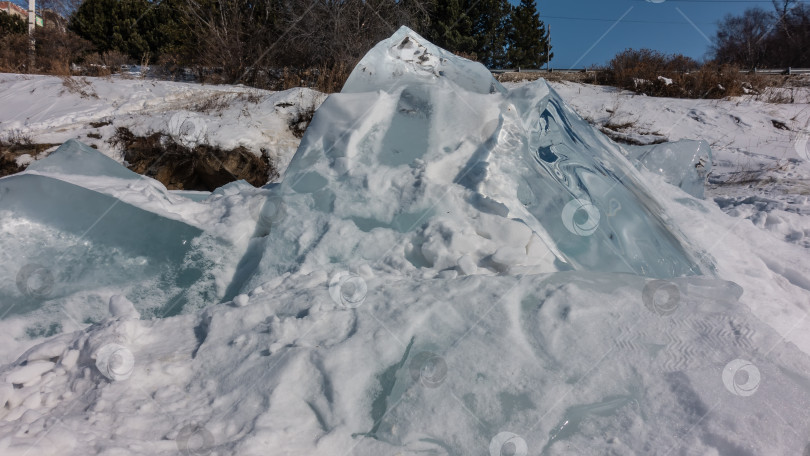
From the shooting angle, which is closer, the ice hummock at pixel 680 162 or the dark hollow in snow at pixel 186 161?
the ice hummock at pixel 680 162

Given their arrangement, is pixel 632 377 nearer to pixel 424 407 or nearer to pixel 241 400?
pixel 424 407

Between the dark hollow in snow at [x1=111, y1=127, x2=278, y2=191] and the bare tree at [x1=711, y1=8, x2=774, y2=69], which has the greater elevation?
the bare tree at [x1=711, y1=8, x2=774, y2=69]

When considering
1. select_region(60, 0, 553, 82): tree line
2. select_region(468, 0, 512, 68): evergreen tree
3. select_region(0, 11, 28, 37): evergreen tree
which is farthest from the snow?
select_region(0, 11, 28, 37): evergreen tree

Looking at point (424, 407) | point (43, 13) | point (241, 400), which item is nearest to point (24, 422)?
point (241, 400)
